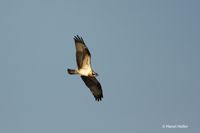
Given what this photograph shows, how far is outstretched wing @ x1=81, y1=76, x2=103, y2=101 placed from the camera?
26.4m

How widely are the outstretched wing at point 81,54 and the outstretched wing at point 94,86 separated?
1065 mm

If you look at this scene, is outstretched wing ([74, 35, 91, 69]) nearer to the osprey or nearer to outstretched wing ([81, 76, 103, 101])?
the osprey

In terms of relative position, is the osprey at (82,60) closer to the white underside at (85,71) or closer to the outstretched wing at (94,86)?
the white underside at (85,71)

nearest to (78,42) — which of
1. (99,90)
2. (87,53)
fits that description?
(87,53)

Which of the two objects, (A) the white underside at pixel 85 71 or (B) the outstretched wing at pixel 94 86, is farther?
(B) the outstretched wing at pixel 94 86

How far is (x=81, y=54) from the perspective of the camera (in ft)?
83.2

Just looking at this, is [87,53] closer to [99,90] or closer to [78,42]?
[78,42]

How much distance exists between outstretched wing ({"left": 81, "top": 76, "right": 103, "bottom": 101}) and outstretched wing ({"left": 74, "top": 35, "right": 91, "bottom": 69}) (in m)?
1.06

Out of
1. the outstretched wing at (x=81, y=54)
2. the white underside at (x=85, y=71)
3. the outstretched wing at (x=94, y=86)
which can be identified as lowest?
the outstretched wing at (x=94, y=86)

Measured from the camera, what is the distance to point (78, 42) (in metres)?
25.4

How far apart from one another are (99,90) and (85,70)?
1.68m

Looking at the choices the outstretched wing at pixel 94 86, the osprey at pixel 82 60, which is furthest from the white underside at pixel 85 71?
the outstretched wing at pixel 94 86

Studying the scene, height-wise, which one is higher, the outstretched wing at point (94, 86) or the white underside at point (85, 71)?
the white underside at point (85, 71)

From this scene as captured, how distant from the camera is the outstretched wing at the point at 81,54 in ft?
82.9
